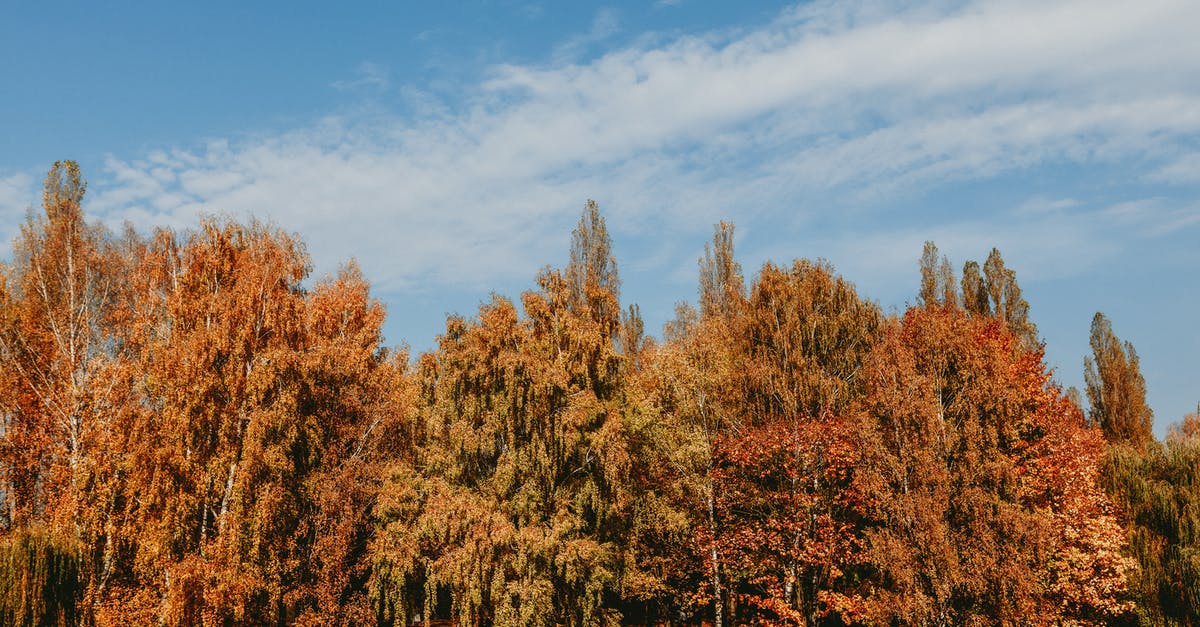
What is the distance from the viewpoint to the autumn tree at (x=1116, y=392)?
172ft

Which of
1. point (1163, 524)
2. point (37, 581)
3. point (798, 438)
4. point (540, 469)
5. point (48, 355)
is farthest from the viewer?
point (48, 355)

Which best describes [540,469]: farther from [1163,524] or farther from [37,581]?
[1163,524]

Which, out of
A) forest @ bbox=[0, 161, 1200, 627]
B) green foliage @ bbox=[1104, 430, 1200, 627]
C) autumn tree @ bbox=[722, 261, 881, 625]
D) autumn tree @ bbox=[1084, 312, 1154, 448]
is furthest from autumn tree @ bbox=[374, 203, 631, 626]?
autumn tree @ bbox=[1084, 312, 1154, 448]

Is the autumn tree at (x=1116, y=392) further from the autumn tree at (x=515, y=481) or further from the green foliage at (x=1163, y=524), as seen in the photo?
the autumn tree at (x=515, y=481)

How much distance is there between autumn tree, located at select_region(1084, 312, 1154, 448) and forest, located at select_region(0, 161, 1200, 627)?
22.4 m

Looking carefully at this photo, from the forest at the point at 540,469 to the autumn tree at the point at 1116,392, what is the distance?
2238 cm

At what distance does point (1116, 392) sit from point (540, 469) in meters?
47.1

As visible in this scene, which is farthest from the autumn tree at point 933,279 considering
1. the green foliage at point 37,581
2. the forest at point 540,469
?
the green foliage at point 37,581

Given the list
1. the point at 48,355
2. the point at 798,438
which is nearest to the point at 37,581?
the point at 48,355

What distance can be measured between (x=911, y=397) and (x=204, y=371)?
902 inches

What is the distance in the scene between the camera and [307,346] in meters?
30.0

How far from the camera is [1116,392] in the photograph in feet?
174

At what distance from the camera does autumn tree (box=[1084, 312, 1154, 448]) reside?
5247cm

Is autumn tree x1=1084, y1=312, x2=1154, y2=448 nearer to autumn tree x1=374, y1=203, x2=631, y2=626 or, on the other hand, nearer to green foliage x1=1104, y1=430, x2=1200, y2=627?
green foliage x1=1104, y1=430, x2=1200, y2=627
